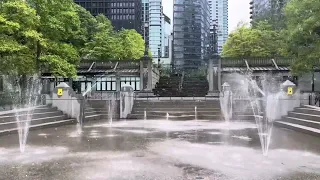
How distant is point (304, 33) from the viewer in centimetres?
2397

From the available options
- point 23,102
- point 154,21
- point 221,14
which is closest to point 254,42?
point 23,102

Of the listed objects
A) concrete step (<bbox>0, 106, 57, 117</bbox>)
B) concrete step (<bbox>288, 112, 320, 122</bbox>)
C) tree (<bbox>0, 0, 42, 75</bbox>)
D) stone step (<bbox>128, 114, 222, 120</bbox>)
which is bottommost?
stone step (<bbox>128, 114, 222, 120</bbox>)

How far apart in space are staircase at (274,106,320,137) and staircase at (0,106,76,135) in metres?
11.1

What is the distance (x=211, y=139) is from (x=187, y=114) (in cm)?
1142

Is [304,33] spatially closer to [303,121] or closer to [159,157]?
[303,121]

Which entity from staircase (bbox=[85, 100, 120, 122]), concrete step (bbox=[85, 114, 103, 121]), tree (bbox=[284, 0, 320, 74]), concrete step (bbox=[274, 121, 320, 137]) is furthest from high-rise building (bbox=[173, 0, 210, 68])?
concrete step (bbox=[274, 121, 320, 137])

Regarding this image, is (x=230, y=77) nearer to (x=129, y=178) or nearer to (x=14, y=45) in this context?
(x=14, y=45)

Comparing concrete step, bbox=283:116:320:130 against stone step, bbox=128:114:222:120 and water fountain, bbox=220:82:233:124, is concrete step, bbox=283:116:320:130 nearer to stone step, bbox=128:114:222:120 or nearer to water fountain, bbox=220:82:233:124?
stone step, bbox=128:114:222:120

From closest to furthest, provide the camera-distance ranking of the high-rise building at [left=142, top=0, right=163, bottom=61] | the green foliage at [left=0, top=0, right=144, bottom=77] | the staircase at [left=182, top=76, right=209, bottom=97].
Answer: the green foliage at [left=0, top=0, right=144, bottom=77] < the staircase at [left=182, top=76, right=209, bottom=97] < the high-rise building at [left=142, top=0, right=163, bottom=61]

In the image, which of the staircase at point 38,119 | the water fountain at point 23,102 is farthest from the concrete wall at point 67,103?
the water fountain at point 23,102

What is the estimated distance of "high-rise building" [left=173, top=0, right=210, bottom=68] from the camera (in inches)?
3903

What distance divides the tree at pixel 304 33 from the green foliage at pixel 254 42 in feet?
73.3

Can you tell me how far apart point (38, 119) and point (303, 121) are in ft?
39.5

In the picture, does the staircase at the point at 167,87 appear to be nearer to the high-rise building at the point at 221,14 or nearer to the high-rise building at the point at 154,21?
the high-rise building at the point at 221,14
